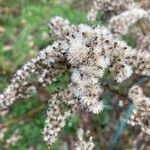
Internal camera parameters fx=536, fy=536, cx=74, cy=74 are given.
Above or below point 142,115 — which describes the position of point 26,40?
above

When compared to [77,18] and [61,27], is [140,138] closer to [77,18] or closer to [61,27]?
[77,18]

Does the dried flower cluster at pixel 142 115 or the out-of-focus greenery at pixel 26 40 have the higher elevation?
the out-of-focus greenery at pixel 26 40

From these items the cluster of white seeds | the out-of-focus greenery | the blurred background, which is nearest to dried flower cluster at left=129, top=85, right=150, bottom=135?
the cluster of white seeds

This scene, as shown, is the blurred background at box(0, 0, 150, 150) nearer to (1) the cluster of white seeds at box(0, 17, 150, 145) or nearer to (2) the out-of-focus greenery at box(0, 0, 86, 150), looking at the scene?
(2) the out-of-focus greenery at box(0, 0, 86, 150)

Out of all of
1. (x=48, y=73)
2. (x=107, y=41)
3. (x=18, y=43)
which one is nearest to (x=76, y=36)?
(x=107, y=41)

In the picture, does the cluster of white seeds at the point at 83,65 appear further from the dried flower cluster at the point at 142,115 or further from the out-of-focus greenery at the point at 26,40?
the out-of-focus greenery at the point at 26,40

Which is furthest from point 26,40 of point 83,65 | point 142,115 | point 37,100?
point 83,65

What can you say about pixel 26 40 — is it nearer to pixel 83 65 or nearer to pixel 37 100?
pixel 37 100

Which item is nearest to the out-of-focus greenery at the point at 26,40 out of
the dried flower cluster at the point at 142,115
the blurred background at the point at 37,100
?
the blurred background at the point at 37,100
